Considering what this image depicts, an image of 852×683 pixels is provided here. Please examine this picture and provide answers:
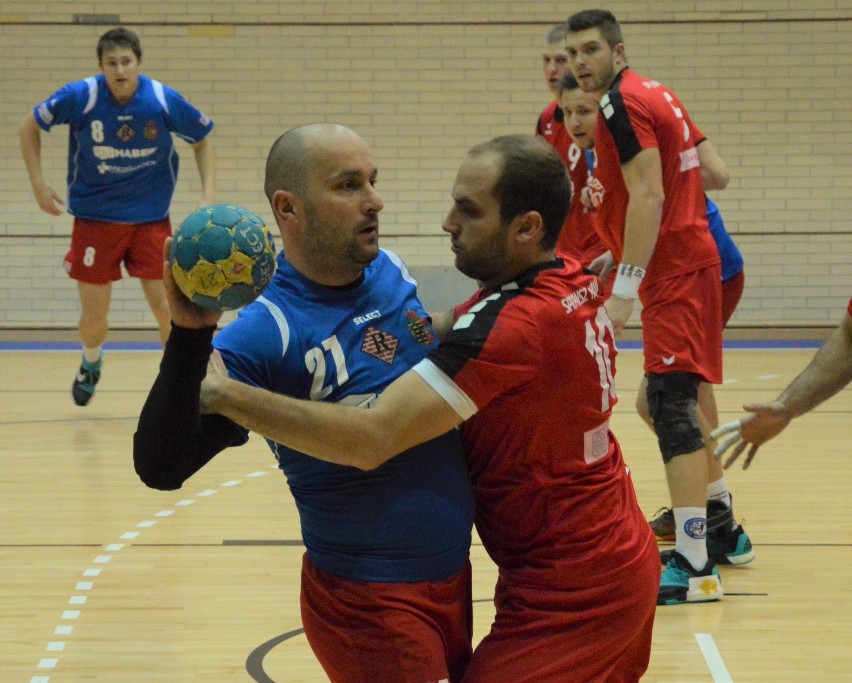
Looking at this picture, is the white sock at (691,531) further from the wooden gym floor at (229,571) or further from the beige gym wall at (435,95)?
the beige gym wall at (435,95)

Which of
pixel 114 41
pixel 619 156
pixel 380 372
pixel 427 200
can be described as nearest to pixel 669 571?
pixel 619 156

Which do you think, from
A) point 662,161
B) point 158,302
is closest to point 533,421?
point 662,161

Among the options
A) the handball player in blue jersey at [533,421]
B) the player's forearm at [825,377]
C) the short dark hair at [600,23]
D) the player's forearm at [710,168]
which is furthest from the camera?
the player's forearm at [710,168]

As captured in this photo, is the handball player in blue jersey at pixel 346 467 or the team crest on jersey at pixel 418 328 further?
the team crest on jersey at pixel 418 328

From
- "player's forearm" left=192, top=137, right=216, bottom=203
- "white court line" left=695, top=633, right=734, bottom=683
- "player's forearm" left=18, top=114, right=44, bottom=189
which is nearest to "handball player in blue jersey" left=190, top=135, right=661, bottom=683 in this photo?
"white court line" left=695, top=633, right=734, bottom=683

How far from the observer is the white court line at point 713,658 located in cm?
402

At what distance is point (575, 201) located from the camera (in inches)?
269

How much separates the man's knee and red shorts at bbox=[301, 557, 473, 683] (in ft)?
7.24

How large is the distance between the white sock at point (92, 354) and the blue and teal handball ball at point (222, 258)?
642cm

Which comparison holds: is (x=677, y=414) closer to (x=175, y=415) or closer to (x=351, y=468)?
(x=351, y=468)

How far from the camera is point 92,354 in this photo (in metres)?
8.63

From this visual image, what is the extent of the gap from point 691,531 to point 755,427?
5.00 feet

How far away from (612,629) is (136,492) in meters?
4.38

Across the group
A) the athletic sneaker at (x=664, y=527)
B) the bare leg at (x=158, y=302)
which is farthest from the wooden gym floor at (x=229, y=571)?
the bare leg at (x=158, y=302)
